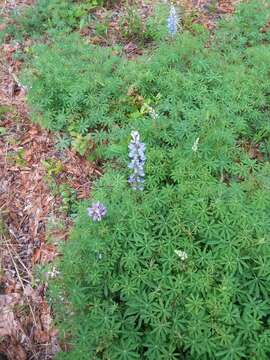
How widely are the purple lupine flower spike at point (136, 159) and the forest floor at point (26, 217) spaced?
31.3 inches

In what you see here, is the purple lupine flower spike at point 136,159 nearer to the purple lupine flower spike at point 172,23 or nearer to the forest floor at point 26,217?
the forest floor at point 26,217

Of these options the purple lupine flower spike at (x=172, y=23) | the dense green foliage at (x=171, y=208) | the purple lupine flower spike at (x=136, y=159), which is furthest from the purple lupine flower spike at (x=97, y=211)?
the purple lupine flower spike at (x=172, y=23)

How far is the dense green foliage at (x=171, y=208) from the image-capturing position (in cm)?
293

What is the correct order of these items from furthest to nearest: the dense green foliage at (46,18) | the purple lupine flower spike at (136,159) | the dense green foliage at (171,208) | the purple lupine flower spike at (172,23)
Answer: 1. the dense green foliage at (46,18)
2. the purple lupine flower spike at (172,23)
3. the purple lupine flower spike at (136,159)
4. the dense green foliage at (171,208)

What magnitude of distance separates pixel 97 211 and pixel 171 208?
0.67m

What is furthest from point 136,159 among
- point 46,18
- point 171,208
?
point 46,18

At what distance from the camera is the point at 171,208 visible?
3486mm

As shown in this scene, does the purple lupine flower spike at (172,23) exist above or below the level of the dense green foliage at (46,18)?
above

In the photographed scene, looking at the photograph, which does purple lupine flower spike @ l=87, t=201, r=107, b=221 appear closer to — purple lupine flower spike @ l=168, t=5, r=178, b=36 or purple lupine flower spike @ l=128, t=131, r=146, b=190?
purple lupine flower spike @ l=128, t=131, r=146, b=190

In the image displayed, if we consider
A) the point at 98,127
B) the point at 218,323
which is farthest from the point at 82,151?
the point at 218,323

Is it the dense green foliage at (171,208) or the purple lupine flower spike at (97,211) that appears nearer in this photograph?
the dense green foliage at (171,208)

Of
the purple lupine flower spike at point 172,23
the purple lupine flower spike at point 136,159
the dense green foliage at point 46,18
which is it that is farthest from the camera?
the dense green foliage at point 46,18

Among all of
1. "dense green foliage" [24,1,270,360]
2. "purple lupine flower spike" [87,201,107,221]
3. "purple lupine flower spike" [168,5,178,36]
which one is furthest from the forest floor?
"purple lupine flower spike" [87,201,107,221]

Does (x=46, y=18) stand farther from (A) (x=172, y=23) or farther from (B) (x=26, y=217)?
(B) (x=26, y=217)
